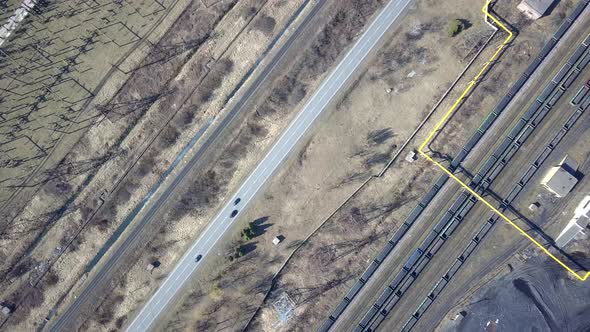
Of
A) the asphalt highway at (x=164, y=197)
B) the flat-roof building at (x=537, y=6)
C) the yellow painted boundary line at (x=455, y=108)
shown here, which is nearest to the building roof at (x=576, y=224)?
the yellow painted boundary line at (x=455, y=108)

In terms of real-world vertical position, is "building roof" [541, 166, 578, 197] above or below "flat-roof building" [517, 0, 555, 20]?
below

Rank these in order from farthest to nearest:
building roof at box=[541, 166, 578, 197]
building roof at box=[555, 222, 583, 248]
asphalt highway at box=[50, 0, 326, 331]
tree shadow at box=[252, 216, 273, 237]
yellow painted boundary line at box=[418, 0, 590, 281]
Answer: asphalt highway at box=[50, 0, 326, 331] < tree shadow at box=[252, 216, 273, 237] < yellow painted boundary line at box=[418, 0, 590, 281] < building roof at box=[541, 166, 578, 197] < building roof at box=[555, 222, 583, 248]

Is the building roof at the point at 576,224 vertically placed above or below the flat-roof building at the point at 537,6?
below

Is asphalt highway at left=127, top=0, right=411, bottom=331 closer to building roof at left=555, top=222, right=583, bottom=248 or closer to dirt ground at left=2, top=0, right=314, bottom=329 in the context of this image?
dirt ground at left=2, top=0, right=314, bottom=329

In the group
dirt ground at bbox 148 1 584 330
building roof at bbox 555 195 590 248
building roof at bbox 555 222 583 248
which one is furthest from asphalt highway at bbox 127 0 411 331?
building roof at bbox 555 222 583 248

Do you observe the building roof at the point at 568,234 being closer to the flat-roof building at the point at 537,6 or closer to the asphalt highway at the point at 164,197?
the flat-roof building at the point at 537,6

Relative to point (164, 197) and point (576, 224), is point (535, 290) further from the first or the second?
point (164, 197)

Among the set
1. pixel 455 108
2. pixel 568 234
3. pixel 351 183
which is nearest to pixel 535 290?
pixel 568 234
